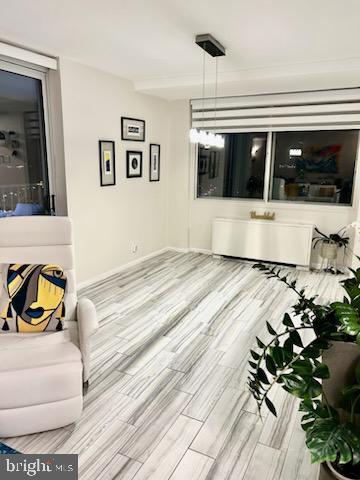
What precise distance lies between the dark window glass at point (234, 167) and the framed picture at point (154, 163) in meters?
0.70

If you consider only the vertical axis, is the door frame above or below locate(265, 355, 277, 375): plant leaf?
above

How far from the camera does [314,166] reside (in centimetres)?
505

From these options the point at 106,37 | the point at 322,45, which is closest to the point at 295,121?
the point at 322,45

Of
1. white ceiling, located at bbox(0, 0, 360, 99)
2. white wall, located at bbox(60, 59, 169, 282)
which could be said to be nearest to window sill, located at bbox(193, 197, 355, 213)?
white wall, located at bbox(60, 59, 169, 282)

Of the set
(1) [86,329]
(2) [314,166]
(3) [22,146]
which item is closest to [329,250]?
(2) [314,166]

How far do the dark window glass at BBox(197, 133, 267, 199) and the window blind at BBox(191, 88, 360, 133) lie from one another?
215 millimetres

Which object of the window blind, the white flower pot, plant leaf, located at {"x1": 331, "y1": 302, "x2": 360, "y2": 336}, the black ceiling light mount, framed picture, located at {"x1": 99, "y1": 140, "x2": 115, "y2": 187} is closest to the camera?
plant leaf, located at {"x1": 331, "y1": 302, "x2": 360, "y2": 336}

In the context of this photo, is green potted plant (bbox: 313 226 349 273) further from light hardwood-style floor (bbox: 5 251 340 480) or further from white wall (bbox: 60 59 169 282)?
white wall (bbox: 60 59 169 282)

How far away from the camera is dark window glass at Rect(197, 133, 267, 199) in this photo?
5.35 meters

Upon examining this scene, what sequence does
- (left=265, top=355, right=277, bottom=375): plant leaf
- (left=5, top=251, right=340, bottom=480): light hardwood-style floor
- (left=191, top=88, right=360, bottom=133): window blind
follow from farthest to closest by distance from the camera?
(left=191, top=88, right=360, bottom=133): window blind
(left=5, top=251, right=340, bottom=480): light hardwood-style floor
(left=265, top=355, right=277, bottom=375): plant leaf

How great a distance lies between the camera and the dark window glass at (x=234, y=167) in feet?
17.5

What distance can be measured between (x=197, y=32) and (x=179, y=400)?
283cm

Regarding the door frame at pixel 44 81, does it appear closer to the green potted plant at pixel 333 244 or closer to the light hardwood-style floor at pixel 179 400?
the light hardwood-style floor at pixel 179 400

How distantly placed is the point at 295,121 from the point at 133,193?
2518 millimetres
